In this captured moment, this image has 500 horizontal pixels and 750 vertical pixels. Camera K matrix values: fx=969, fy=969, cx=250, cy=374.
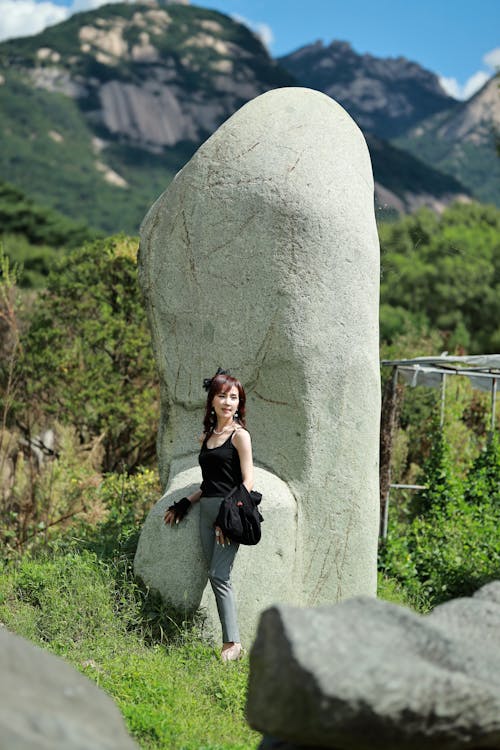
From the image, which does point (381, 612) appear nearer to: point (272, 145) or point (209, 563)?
point (209, 563)

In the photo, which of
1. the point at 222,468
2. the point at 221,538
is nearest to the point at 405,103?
the point at 222,468

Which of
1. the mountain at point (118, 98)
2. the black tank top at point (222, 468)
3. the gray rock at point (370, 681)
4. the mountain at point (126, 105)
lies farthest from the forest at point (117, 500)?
the mountain at point (118, 98)

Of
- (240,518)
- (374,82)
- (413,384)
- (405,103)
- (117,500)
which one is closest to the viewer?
(240,518)

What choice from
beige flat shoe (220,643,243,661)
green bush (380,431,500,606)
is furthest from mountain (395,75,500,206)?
beige flat shoe (220,643,243,661)

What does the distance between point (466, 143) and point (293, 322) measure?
8089 centimetres

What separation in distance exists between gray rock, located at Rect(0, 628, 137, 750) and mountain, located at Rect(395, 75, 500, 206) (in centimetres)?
6027

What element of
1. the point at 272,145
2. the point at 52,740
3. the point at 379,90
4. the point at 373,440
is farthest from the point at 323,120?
the point at 379,90

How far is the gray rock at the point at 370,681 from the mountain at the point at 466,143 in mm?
59818

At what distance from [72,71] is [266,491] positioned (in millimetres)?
59978

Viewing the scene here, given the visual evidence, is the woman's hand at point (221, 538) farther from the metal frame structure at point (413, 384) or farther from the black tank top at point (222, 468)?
the metal frame structure at point (413, 384)

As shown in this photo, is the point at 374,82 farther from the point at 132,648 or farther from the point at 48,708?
the point at 48,708

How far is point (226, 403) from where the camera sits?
521 centimetres

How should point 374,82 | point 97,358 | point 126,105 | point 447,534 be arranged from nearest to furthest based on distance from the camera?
point 447,534 → point 97,358 → point 126,105 → point 374,82

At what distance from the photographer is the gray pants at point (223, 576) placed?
519 cm
